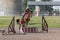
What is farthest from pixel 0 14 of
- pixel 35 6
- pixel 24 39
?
pixel 24 39

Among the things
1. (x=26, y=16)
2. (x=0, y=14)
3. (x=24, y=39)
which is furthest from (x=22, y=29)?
(x=0, y=14)

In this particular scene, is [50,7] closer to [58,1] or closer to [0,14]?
[58,1]

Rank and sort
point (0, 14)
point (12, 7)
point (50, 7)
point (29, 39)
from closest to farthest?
point (29, 39), point (12, 7), point (0, 14), point (50, 7)

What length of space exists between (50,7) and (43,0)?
5.19m

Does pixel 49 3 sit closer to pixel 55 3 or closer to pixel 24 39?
pixel 55 3

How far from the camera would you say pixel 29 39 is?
14.6 meters

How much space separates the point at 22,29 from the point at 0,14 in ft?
132

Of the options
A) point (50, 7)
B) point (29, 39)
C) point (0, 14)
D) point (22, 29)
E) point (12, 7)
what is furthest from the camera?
point (50, 7)

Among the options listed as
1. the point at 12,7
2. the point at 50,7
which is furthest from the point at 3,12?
the point at 50,7

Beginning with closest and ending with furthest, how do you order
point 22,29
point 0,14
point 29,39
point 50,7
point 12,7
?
1. point 29,39
2. point 22,29
3. point 12,7
4. point 0,14
5. point 50,7

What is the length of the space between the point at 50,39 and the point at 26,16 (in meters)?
5.15

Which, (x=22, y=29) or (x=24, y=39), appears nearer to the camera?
(x=24, y=39)

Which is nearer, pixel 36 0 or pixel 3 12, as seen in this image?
pixel 3 12

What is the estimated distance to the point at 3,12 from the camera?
179 feet
